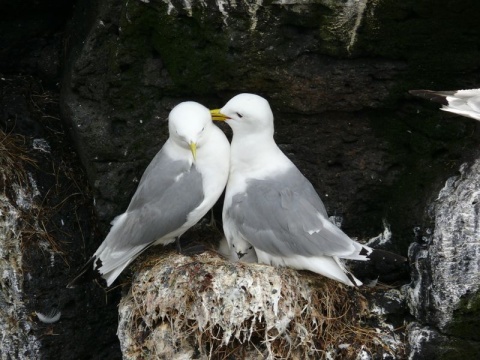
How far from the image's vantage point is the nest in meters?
3.78

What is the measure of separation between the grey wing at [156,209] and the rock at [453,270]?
107 cm

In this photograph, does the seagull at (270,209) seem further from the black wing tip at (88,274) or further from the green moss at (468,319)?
the black wing tip at (88,274)

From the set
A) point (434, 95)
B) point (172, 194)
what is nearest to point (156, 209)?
point (172, 194)

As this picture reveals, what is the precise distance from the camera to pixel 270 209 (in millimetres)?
3959

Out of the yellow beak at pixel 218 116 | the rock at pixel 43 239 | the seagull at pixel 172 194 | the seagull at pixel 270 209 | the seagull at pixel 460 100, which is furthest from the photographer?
the rock at pixel 43 239

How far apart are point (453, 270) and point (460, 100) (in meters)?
0.73

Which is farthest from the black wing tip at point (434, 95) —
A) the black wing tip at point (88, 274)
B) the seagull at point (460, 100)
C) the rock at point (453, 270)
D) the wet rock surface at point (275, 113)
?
the black wing tip at point (88, 274)

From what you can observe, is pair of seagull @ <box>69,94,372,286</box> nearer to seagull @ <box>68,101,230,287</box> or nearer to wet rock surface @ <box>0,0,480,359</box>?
seagull @ <box>68,101,230,287</box>

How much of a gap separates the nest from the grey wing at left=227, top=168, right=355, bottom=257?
0.46 ft

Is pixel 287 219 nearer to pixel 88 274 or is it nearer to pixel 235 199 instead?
pixel 235 199

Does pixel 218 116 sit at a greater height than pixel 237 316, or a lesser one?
greater

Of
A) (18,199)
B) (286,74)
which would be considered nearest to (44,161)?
(18,199)

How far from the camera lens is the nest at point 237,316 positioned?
12.4 ft

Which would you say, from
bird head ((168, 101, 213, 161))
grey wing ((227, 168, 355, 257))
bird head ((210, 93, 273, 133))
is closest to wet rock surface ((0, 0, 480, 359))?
bird head ((210, 93, 273, 133))
